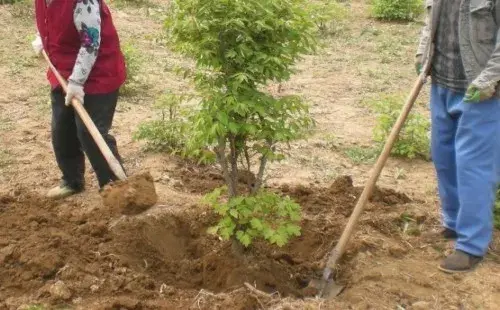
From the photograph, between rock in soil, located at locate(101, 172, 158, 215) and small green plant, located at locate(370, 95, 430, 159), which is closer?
rock in soil, located at locate(101, 172, 158, 215)

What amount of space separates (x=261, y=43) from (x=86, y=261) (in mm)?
1712

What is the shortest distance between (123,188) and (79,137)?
76cm

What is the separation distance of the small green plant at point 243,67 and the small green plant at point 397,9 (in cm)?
772

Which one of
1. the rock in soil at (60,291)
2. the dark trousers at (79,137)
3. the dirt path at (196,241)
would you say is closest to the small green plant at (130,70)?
the dirt path at (196,241)

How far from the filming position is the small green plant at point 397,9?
11.2 m

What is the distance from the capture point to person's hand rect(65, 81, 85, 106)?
459 centimetres

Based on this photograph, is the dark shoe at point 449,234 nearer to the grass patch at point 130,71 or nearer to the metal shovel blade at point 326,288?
the metal shovel blade at point 326,288

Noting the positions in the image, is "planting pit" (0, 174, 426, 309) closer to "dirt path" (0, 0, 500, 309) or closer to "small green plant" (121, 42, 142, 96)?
"dirt path" (0, 0, 500, 309)

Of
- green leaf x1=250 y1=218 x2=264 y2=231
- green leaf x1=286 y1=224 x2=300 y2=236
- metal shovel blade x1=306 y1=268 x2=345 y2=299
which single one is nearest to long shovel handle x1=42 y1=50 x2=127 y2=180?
green leaf x1=250 y1=218 x2=264 y2=231

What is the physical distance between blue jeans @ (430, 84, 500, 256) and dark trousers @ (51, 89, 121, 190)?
2232 millimetres

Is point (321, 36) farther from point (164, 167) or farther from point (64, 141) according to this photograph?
point (64, 141)

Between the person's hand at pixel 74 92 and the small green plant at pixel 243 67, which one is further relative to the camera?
the person's hand at pixel 74 92

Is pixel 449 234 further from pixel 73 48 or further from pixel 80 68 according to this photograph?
pixel 73 48

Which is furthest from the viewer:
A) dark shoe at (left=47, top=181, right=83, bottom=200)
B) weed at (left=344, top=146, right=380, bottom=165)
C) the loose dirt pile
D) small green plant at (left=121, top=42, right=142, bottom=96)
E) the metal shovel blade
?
small green plant at (left=121, top=42, right=142, bottom=96)
